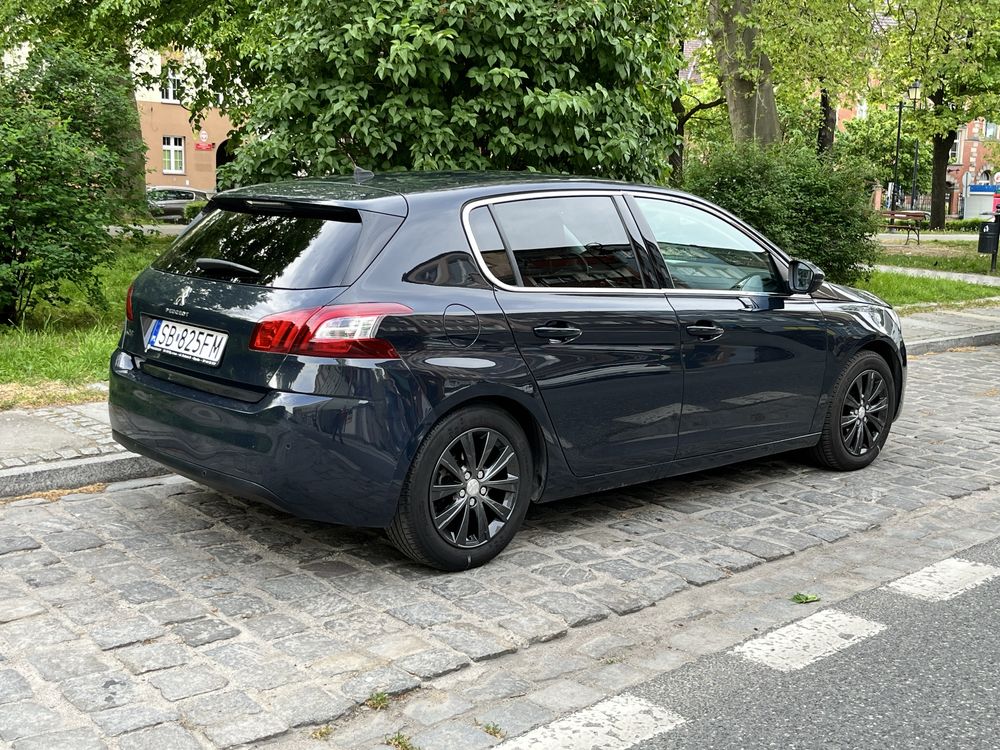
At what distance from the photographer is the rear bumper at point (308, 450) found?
15.3 ft

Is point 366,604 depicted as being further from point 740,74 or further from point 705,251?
point 740,74

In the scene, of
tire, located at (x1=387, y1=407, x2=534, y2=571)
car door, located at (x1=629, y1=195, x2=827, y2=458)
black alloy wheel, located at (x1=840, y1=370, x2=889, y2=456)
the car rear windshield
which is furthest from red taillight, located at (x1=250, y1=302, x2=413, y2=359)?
black alloy wheel, located at (x1=840, y1=370, x2=889, y2=456)

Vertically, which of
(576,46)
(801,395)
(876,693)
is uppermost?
(576,46)

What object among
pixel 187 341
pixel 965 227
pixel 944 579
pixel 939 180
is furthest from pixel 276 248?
pixel 965 227

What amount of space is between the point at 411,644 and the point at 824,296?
361cm

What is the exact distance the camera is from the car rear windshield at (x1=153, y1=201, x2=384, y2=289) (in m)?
4.86

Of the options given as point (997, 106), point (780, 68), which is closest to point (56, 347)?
point (780, 68)

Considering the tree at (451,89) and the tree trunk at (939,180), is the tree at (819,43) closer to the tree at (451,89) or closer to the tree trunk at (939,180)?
the tree at (451,89)

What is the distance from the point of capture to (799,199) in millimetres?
16688

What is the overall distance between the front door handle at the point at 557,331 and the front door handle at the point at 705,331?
0.78m

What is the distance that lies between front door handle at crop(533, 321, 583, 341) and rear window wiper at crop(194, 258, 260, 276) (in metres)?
1.23

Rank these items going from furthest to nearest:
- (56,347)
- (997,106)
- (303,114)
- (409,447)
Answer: (997,106) < (303,114) < (56,347) < (409,447)

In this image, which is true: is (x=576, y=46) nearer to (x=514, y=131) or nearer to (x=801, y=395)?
(x=514, y=131)

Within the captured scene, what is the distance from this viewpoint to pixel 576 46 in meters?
9.67
